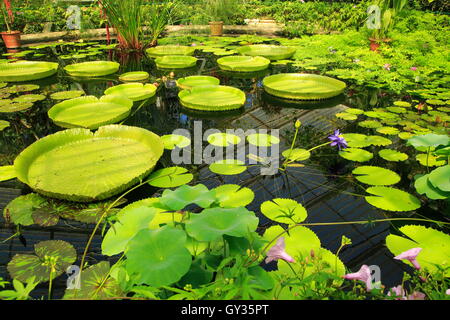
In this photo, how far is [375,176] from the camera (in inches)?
77.5

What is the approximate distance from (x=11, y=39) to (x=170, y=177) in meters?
5.50

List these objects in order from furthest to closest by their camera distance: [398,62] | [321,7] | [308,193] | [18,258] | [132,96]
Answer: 1. [321,7]
2. [398,62]
3. [132,96]
4. [308,193]
5. [18,258]

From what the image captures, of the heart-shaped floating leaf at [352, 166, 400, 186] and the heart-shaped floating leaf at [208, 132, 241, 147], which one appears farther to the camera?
the heart-shaped floating leaf at [208, 132, 241, 147]

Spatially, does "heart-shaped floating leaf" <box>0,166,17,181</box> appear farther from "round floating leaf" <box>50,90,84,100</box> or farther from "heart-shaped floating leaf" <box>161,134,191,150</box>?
"round floating leaf" <box>50,90,84,100</box>

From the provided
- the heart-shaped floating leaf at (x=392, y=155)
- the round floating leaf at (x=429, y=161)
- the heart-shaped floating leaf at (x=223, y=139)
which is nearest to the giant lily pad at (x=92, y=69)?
the heart-shaped floating leaf at (x=223, y=139)

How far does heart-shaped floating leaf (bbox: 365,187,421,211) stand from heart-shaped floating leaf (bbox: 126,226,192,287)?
3.94 ft

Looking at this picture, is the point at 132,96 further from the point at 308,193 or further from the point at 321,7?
the point at 321,7

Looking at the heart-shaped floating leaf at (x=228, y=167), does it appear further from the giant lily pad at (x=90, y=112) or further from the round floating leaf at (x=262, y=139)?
the giant lily pad at (x=90, y=112)

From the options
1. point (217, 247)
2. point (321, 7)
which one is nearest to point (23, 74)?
point (217, 247)

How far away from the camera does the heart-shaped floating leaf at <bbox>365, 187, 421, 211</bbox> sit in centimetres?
170

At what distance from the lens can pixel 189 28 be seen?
7191 mm

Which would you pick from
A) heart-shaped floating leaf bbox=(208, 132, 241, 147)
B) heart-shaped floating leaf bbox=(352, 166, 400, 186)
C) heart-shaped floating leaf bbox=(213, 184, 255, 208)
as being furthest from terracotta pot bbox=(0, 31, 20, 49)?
heart-shaped floating leaf bbox=(352, 166, 400, 186)

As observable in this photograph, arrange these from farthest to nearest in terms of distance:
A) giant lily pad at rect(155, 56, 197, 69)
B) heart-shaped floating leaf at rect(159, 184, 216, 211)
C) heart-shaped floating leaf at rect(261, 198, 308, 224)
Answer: giant lily pad at rect(155, 56, 197, 69) < heart-shaped floating leaf at rect(261, 198, 308, 224) < heart-shaped floating leaf at rect(159, 184, 216, 211)

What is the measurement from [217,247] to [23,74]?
3.83 metres
